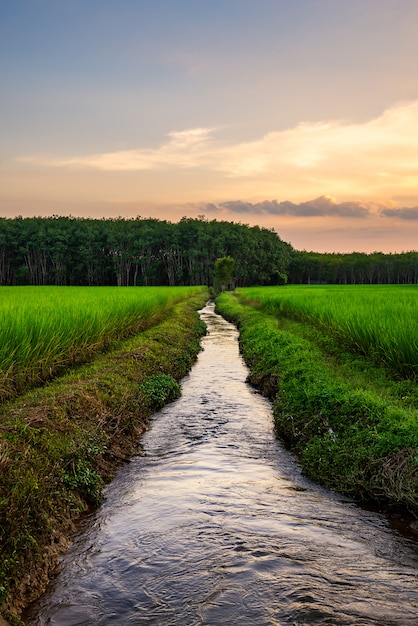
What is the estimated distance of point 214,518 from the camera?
5.32 meters

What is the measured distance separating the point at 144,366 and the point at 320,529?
263 inches

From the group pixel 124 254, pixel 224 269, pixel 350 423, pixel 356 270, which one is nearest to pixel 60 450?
pixel 350 423

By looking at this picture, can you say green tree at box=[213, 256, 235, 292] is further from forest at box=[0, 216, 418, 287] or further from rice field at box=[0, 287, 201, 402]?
rice field at box=[0, 287, 201, 402]

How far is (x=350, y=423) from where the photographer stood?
6891mm

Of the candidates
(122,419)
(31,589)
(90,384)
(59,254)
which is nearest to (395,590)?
(31,589)

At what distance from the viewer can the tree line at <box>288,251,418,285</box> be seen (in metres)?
117

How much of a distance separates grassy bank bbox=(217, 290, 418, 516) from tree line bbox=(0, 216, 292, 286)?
79.0 metres

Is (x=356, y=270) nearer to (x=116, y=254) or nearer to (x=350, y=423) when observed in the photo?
(x=116, y=254)

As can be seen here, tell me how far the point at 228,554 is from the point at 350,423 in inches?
117

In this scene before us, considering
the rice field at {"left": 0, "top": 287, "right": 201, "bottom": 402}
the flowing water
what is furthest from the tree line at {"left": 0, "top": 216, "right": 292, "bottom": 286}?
the flowing water

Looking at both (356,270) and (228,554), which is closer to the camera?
(228,554)

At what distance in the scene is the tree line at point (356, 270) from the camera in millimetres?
117000

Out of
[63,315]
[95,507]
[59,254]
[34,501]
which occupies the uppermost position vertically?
[59,254]

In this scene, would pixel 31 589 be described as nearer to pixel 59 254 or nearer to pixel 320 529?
pixel 320 529
